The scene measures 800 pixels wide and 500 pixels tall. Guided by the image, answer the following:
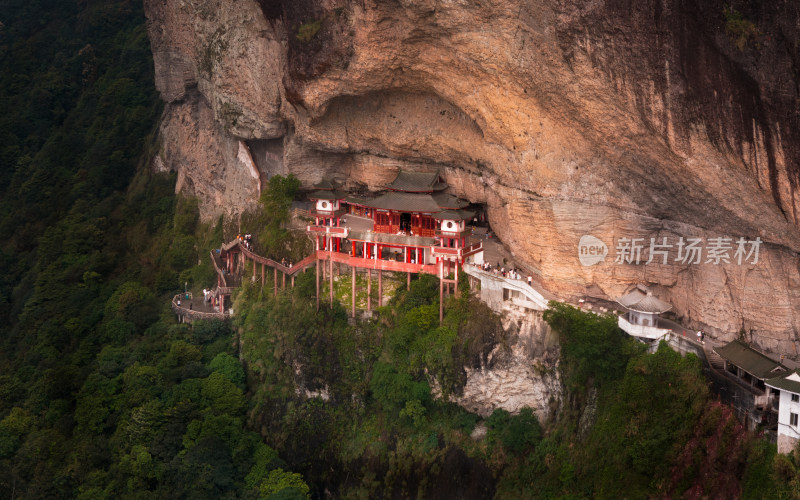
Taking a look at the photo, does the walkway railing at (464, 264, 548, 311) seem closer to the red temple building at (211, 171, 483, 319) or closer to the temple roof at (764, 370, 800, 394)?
the red temple building at (211, 171, 483, 319)

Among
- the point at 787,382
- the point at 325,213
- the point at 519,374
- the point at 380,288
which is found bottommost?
the point at 519,374

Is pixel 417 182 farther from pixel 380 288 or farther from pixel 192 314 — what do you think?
pixel 192 314

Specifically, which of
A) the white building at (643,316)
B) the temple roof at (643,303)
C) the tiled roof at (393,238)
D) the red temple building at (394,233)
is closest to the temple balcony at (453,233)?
the red temple building at (394,233)

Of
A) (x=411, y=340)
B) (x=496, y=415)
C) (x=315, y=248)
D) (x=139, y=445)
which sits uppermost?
(x=315, y=248)

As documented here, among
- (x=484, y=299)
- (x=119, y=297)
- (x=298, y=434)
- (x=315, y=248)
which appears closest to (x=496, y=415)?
(x=484, y=299)

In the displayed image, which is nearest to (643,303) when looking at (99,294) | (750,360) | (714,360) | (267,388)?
(714,360)

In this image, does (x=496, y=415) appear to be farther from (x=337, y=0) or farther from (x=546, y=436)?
(x=337, y=0)

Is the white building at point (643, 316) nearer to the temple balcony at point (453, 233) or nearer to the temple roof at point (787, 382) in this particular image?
the temple roof at point (787, 382)
